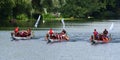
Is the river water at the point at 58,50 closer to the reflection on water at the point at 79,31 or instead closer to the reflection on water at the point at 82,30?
the reflection on water at the point at 79,31

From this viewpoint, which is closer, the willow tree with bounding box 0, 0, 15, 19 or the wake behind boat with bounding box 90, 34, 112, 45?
the wake behind boat with bounding box 90, 34, 112, 45

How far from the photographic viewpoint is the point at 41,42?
66.5m

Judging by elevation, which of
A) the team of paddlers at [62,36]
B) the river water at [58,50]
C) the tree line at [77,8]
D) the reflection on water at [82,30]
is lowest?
the river water at [58,50]

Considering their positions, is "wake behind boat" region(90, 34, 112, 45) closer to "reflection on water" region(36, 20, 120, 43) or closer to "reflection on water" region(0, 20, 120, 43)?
"reflection on water" region(0, 20, 120, 43)

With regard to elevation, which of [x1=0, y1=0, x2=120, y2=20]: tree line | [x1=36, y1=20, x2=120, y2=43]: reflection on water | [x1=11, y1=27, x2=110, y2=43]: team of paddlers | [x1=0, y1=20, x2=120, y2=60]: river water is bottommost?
[x1=0, y1=20, x2=120, y2=60]: river water

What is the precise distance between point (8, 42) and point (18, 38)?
3367 mm

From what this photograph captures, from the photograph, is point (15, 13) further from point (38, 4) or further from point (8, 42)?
point (8, 42)

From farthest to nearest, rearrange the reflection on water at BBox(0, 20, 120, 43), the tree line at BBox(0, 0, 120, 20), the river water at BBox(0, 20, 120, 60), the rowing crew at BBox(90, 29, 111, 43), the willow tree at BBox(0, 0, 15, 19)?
the tree line at BBox(0, 0, 120, 20) < the willow tree at BBox(0, 0, 15, 19) < the reflection on water at BBox(0, 20, 120, 43) < the rowing crew at BBox(90, 29, 111, 43) < the river water at BBox(0, 20, 120, 60)

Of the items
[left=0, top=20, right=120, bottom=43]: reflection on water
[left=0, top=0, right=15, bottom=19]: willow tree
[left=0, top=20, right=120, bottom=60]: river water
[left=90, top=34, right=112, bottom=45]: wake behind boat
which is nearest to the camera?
[left=0, top=20, right=120, bottom=60]: river water

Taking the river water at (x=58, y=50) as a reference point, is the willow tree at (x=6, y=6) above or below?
above

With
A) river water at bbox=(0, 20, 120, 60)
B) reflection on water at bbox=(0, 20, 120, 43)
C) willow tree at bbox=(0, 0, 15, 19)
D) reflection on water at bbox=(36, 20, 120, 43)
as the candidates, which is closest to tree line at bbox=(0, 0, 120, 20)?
reflection on water at bbox=(36, 20, 120, 43)

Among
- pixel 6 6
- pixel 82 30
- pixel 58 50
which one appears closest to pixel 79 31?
pixel 82 30

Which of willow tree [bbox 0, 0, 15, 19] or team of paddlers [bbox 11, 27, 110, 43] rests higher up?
willow tree [bbox 0, 0, 15, 19]

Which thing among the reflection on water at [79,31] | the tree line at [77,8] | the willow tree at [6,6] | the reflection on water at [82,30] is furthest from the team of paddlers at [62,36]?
the tree line at [77,8]
